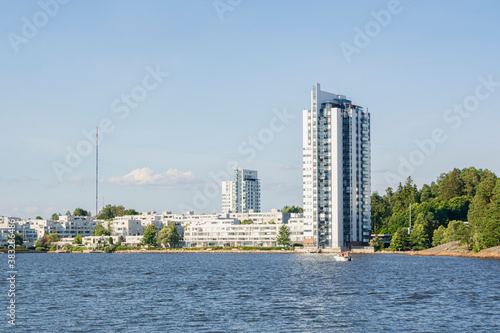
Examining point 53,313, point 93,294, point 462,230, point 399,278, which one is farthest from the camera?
point 462,230

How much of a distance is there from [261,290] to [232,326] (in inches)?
1231

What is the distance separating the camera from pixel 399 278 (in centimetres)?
10606

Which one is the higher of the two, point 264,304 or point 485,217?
point 485,217

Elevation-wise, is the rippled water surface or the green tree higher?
the green tree

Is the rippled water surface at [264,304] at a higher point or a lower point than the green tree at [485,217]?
lower

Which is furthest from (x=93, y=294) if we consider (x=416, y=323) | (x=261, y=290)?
(x=416, y=323)

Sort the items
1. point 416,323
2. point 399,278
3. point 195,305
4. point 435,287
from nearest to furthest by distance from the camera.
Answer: point 416,323
point 195,305
point 435,287
point 399,278

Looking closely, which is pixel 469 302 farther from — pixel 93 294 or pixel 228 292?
pixel 93 294

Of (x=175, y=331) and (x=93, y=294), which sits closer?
(x=175, y=331)

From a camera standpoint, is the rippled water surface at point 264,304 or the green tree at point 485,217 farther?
the green tree at point 485,217

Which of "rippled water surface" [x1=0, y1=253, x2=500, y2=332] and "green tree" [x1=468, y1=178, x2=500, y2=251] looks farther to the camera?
"green tree" [x1=468, y1=178, x2=500, y2=251]

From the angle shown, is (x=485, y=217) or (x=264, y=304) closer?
(x=264, y=304)

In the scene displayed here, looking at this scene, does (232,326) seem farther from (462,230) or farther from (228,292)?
(462,230)

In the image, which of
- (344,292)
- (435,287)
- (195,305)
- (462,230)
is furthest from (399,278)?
(462,230)
